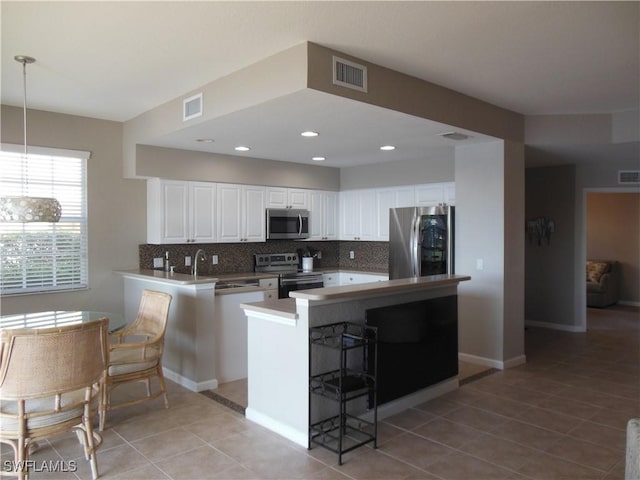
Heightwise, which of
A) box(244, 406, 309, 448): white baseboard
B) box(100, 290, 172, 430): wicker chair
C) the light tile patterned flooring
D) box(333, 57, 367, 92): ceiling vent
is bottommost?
the light tile patterned flooring

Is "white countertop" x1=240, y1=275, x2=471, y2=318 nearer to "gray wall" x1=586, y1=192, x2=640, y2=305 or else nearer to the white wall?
the white wall

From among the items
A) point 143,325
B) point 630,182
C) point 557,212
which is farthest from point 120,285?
point 630,182

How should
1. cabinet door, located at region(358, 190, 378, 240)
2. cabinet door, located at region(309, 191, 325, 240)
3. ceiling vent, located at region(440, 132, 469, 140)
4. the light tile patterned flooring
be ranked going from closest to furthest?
the light tile patterned flooring
ceiling vent, located at region(440, 132, 469, 140)
cabinet door, located at region(358, 190, 378, 240)
cabinet door, located at region(309, 191, 325, 240)

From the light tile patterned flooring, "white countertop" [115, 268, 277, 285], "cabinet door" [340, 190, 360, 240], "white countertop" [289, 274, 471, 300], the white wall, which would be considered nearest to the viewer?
the light tile patterned flooring

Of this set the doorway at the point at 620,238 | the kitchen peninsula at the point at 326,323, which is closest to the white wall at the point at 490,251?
the kitchen peninsula at the point at 326,323

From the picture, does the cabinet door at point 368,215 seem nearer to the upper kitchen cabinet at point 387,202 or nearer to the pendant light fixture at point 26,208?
the upper kitchen cabinet at point 387,202

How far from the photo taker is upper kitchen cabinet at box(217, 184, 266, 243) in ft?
18.7

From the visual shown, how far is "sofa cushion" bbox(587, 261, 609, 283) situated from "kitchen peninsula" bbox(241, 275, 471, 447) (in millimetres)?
5954

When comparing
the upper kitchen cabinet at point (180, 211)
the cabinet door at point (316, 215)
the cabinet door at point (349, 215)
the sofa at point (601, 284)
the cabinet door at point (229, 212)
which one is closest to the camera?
the upper kitchen cabinet at point (180, 211)

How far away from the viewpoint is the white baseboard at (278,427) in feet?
10.5

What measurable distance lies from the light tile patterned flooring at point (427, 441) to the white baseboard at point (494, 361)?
41 centimetres

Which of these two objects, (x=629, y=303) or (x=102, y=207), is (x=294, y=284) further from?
(x=629, y=303)

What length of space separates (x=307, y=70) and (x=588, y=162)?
5104 mm

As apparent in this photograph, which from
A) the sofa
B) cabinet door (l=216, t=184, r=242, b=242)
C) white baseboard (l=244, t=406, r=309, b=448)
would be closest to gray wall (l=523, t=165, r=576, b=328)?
the sofa
